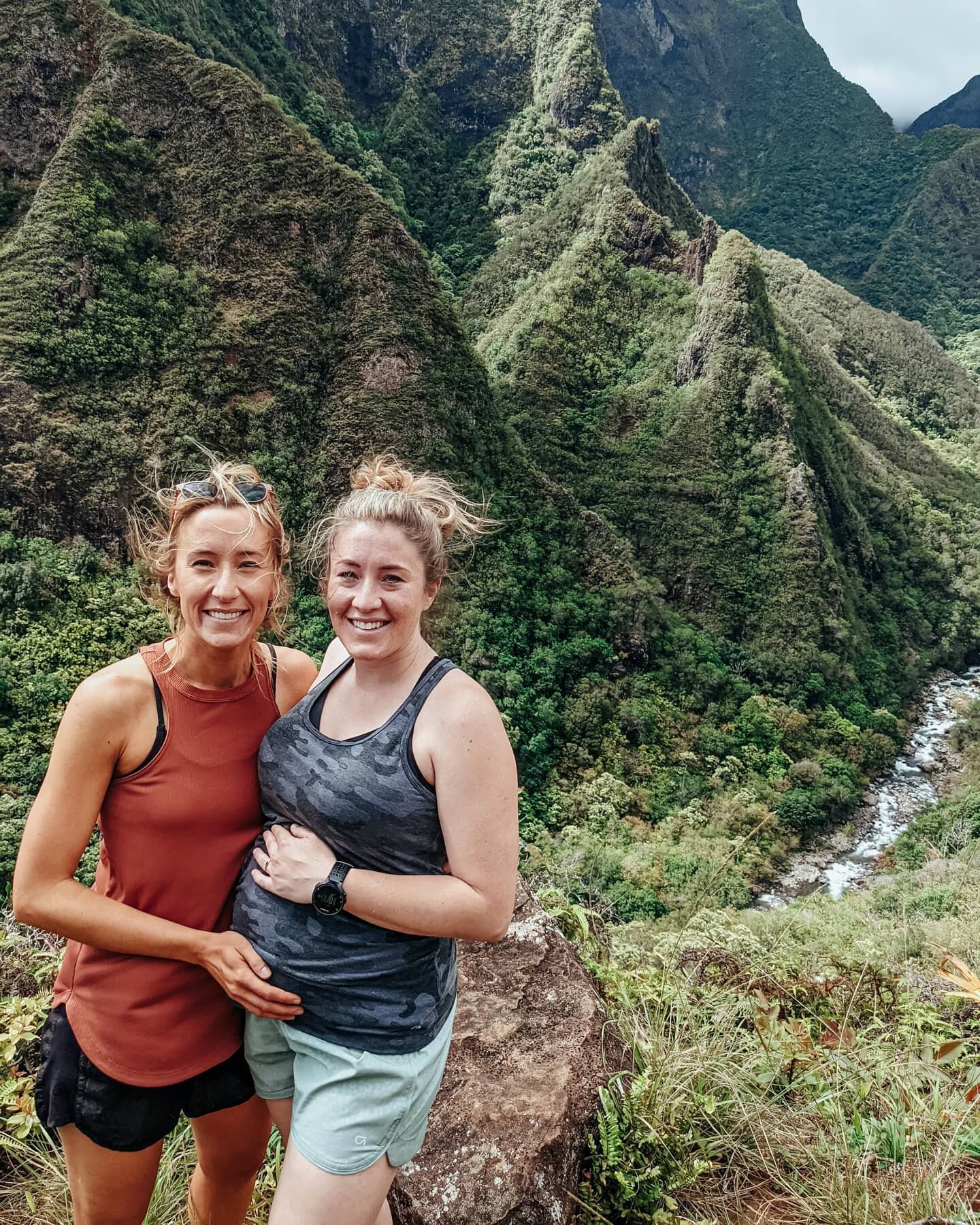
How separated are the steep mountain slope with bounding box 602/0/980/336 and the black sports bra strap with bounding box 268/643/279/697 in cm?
10214

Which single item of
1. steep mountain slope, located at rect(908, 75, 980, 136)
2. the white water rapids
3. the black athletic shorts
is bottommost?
the white water rapids

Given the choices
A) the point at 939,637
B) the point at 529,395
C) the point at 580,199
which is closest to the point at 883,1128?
the point at 529,395

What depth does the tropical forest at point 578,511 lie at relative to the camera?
8.53 feet

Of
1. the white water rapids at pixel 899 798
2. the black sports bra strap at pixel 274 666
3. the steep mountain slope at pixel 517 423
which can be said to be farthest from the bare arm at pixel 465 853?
the white water rapids at pixel 899 798

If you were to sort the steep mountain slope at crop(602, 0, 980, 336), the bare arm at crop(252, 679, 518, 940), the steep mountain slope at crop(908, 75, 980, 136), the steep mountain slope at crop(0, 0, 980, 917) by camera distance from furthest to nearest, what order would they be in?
the steep mountain slope at crop(908, 75, 980, 136) → the steep mountain slope at crop(602, 0, 980, 336) → the steep mountain slope at crop(0, 0, 980, 917) → the bare arm at crop(252, 679, 518, 940)

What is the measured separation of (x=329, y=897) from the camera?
1545 mm

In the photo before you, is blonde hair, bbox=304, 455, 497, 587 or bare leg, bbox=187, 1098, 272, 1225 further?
bare leg, bbox=187, 1098, 272, 1225

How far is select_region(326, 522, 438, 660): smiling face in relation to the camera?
1663mm

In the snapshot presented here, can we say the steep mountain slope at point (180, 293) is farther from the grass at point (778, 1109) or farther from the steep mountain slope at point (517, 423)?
the grass at point (778, 1109)

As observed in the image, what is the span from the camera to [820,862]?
22.3 metres

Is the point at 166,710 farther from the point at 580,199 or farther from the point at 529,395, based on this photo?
the point at 580,199

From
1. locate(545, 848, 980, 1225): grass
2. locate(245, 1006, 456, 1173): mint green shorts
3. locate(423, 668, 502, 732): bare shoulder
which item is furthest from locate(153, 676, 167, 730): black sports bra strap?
locate(545, 848, 980, 1225): grass

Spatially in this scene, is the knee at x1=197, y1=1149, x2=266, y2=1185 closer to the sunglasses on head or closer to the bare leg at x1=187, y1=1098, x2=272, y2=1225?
the bare leg at x1=187, y1=1098, x2=272, y2=1225

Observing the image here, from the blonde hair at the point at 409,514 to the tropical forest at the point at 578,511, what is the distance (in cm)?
38
